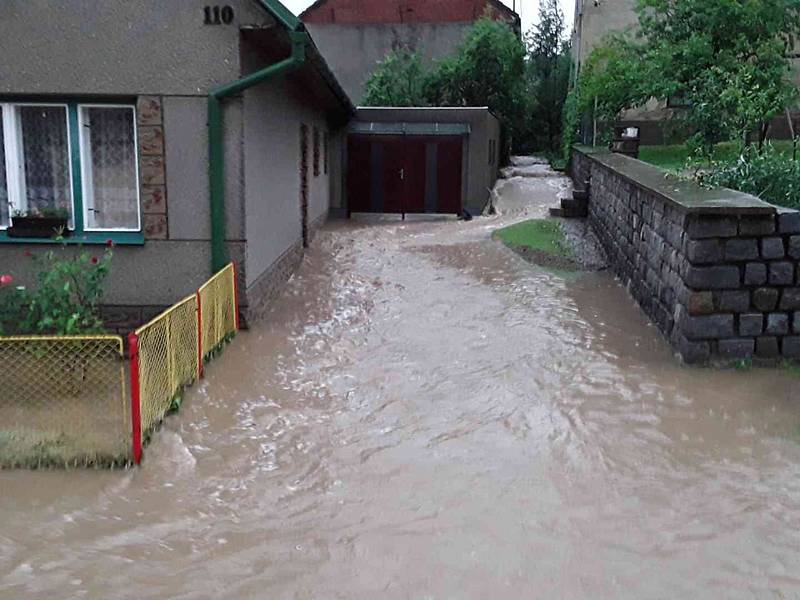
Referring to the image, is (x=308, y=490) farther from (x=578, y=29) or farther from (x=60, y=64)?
(x=578, y=29)

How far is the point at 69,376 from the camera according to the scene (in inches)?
256

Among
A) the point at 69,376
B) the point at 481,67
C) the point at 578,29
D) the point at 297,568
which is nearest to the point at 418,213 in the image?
the point at 481,67

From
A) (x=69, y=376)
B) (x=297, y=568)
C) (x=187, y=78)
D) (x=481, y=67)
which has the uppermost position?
(x=481, y=67)

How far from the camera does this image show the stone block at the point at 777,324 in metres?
7.78

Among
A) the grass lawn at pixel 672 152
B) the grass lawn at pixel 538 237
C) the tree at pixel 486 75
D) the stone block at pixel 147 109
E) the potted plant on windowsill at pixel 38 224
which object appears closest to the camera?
the stone block at pixel 147 109

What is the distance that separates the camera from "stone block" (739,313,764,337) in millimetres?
7762

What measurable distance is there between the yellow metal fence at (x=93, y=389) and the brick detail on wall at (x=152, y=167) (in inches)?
63.5

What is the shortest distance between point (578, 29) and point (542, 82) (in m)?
8.37

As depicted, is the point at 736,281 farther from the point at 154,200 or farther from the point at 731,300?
the point at 154,200

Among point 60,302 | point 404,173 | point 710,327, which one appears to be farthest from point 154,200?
point 404,173

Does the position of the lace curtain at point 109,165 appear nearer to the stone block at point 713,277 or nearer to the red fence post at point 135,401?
the red fence post at point 135,401

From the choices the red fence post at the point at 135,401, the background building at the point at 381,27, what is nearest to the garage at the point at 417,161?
the background building at the point at 381,27

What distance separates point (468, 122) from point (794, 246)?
1298 cm

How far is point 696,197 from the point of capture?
827cm
